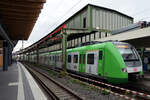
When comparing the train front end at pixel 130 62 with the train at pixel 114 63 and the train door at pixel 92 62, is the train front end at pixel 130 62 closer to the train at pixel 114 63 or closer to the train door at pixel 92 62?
the train at pixel 114 63

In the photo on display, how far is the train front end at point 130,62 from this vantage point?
695cm

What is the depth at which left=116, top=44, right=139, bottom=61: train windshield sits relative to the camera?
7.35 meters

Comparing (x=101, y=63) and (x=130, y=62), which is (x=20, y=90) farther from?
(x=130, y=62)

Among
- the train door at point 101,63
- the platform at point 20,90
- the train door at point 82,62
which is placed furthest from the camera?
the train door at point 82,62

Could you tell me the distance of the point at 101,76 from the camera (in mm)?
7688

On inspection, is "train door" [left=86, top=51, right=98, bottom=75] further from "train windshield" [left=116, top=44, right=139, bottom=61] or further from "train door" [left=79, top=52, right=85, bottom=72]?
"train windshield" [left=116, top=44, right=139, bottom=61]

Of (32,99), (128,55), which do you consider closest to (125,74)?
(128,55)

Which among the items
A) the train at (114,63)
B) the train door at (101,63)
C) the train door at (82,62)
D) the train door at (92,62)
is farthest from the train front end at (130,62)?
the train door at (82,62)

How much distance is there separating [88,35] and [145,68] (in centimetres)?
1188

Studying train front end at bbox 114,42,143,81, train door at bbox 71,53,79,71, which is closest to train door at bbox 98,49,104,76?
train front end at bbox 114,42,143,81

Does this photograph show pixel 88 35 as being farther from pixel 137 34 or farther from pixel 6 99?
pixel 6 99

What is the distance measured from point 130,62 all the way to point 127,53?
62 cm

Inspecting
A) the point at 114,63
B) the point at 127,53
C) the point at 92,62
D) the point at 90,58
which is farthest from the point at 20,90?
the point at 127,53

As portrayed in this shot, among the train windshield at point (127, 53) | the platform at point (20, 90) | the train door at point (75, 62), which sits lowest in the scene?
the platform at point (20, 90)
